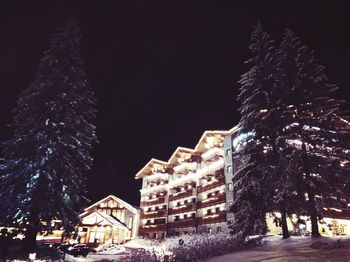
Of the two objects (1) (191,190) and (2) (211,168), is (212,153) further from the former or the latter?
(1) (191,190)

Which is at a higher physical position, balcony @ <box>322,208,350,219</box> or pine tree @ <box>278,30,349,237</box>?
pine tree @ <box>278,30,349,237</box>

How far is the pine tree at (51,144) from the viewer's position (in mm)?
22156

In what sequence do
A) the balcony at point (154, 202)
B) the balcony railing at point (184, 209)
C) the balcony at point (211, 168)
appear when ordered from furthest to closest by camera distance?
the balcony at point (154, 202) < the balcony railing at point (184, 209) < the balcony at point (211, 168)

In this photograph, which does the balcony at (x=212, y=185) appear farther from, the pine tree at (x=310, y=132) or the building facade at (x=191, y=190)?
the pine tree at (x=310, y=132)

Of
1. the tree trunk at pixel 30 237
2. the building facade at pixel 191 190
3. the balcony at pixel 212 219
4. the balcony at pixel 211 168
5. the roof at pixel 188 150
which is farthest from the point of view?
the balcony at pixel 211 168

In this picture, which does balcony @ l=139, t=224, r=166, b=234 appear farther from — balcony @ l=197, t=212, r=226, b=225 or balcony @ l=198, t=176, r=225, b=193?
balcony @ l=198, t=176, r=225, b=193

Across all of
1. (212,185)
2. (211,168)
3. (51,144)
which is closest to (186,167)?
(211,168)

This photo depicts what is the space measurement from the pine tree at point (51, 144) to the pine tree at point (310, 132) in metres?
17.4

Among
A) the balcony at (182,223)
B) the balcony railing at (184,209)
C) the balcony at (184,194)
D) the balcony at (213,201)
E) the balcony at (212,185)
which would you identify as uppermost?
the balcony at (212,185)

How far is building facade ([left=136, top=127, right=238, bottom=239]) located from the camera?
151ft

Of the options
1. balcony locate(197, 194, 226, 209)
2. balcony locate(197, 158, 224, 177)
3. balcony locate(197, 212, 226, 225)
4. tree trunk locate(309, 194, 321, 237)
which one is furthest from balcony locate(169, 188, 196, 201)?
tree trunk locate(309, 194, 321, 237)

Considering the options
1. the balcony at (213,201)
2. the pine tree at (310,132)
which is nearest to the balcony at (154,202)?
the balcony at (213,201)

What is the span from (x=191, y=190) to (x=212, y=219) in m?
12.2

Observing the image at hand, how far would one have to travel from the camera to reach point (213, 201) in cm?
4828
